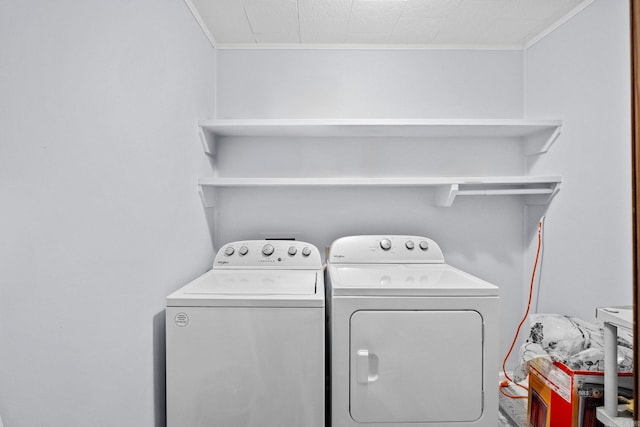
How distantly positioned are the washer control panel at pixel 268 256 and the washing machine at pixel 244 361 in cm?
60

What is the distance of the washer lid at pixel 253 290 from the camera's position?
55.4 inches

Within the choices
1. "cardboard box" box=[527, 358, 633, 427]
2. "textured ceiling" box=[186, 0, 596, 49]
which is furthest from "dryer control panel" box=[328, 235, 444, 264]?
"textured ceiling" box=[186, 0, 596, 49]

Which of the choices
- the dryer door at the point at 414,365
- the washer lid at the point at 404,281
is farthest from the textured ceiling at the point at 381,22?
the dryer door at the point at 414,365

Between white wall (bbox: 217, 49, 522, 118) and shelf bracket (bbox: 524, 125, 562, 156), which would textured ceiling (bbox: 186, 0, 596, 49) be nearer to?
white wall (bbox: 217, 49, 522, 118)

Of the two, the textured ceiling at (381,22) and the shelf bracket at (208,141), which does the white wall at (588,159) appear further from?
the shelf bracket at (208,141)

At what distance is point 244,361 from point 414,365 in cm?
68

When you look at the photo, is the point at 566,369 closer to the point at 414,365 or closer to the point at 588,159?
the point at 414,365

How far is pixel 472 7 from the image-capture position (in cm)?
180

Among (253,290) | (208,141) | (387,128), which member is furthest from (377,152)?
(253,290)

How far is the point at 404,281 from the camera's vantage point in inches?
64.3

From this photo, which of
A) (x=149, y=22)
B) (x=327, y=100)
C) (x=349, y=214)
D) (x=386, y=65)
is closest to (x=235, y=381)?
(x=349, y=214)

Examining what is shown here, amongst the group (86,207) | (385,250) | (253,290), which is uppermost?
(86,207)

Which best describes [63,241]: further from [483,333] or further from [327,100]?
[327,100]

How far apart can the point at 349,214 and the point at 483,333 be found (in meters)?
1.08
